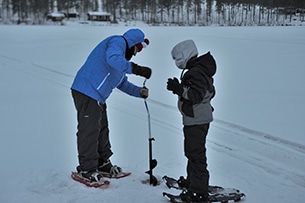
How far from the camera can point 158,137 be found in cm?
559

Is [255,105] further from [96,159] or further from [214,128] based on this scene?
[96,159]

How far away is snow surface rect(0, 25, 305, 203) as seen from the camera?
379 centimetres

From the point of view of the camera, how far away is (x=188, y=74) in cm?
321

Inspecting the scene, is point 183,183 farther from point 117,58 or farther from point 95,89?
point 117,58

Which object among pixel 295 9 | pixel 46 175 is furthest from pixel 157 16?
pixel 46 175

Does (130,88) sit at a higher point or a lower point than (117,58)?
lower

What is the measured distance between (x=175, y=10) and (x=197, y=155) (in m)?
37.0

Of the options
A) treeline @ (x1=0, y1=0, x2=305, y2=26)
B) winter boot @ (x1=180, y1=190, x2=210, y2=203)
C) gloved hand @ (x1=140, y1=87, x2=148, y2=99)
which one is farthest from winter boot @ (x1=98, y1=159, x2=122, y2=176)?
treeline @ (x1=0, y1=0, x2=305, y2=26)

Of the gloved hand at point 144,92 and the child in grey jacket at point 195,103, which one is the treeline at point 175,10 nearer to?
the gloved hand at point 144,92

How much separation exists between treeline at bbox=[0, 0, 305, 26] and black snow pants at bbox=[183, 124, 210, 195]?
8044 millimetres

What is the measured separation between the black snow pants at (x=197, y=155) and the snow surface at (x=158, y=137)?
0.39 metres

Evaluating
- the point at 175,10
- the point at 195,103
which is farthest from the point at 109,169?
the point at 175,10

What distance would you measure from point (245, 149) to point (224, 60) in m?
9.37

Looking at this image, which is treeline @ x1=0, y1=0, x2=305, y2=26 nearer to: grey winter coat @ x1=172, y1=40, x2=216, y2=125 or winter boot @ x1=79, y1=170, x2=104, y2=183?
grey winter coat @ x1=172, y1=40, x2=216, y2=125
